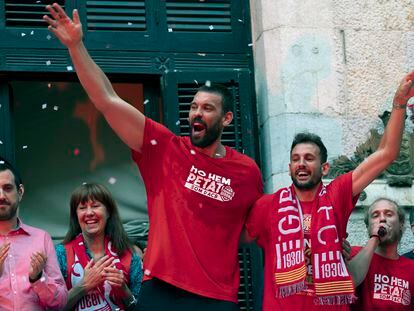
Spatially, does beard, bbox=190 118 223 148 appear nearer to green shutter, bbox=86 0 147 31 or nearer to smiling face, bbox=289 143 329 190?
smiling face, bbox=289 143 329 190

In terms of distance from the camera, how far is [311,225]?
7328 mm

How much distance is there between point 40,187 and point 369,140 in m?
3.12

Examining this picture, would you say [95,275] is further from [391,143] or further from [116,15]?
[116,15]

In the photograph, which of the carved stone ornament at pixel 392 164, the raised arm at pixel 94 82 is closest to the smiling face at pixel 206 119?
the raised arm at pixel 94 82

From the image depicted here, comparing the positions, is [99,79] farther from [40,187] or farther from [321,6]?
[40,187]

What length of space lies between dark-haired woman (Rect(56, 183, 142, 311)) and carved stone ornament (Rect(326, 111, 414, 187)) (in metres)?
1.74

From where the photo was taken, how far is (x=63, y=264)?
7.84 metres

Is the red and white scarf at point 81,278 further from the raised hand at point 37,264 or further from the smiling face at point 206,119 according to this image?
the smiling face at point 206,119

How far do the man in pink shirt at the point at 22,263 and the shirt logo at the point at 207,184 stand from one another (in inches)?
37.4

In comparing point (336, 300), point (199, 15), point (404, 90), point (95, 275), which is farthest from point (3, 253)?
point (199, 15)

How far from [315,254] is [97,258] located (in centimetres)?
140

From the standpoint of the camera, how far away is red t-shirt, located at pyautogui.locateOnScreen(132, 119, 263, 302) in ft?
23.1

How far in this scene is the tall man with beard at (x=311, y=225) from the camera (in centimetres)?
724

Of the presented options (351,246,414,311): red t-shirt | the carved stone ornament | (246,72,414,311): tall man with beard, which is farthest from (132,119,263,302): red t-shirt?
the carved stone ornament
